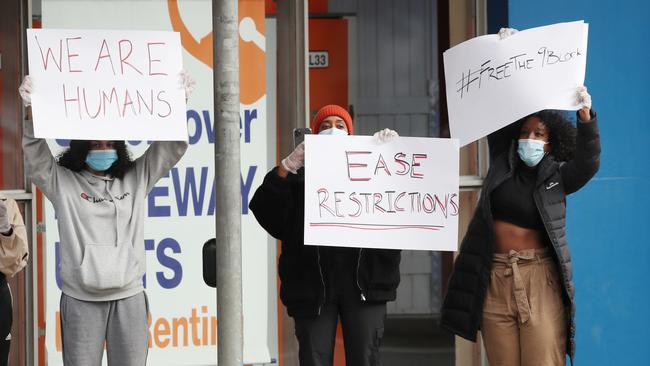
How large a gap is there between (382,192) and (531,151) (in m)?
0.72

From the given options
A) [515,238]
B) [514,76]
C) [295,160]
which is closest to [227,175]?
[295,160]

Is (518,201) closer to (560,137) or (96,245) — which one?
(560,137)

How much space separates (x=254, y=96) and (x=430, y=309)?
3.84 meters

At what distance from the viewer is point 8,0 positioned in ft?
22.0

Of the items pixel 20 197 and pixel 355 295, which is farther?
pixel 20 197

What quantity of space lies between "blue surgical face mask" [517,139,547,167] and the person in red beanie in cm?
61

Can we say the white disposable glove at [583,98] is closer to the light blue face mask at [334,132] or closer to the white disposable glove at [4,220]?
the light blue face mask at [334,132]

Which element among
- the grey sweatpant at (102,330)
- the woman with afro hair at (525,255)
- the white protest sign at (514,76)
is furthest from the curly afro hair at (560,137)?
the grey sweatpant at (102,330)

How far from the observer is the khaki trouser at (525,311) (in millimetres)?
5297

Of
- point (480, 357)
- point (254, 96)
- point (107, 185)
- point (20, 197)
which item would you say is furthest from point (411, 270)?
point (107, 185)

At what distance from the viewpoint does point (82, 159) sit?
17.0ft

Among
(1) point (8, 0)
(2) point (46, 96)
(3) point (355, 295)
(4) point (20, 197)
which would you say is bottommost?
(3) point (355, 295)

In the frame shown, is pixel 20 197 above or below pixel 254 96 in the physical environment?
below

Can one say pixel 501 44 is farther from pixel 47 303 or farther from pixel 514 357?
pixel 47 303
